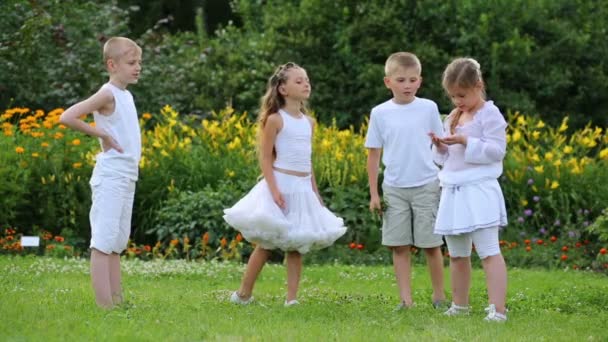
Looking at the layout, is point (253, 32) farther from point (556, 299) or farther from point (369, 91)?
point (556, 299)

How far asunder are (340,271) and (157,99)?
595 cm

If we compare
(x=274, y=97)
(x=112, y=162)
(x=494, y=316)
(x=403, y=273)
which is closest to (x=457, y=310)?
(x=494, y=316)

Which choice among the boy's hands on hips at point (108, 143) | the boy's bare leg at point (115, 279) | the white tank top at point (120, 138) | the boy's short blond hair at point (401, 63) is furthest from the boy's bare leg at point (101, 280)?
the boy's short blond hair at point (401, 63)

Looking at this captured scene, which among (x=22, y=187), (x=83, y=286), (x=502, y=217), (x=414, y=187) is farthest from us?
(x=22, y=187)

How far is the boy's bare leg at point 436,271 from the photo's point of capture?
748 cm

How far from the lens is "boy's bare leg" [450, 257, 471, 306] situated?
6945 millimetres

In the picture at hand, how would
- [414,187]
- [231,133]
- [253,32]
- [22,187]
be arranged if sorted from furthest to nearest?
[253,32] < [231,133] < [22,187] < [414,187]

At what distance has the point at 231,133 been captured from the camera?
1265cm

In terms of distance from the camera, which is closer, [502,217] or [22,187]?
[502,217]

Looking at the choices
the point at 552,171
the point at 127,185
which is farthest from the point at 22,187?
the point at 552,171

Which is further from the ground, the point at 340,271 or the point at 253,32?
the point at 253,32

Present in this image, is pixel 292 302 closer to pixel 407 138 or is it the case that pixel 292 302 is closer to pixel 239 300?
pixel 239 300

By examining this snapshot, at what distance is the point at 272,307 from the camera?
7191 mm

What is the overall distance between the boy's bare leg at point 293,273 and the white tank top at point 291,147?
1.89 ft
